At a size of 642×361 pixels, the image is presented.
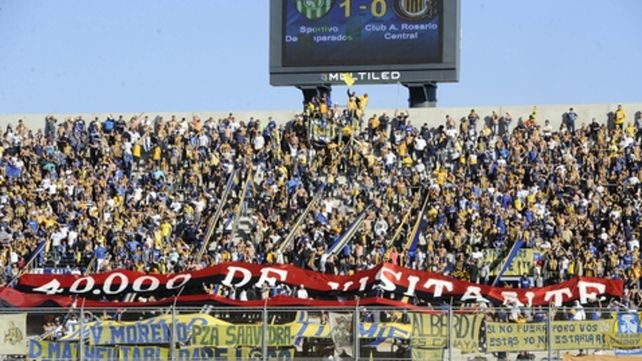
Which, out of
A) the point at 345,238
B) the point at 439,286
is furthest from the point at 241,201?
the point at 439,286

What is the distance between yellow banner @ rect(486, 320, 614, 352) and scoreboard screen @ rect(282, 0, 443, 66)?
1665cm

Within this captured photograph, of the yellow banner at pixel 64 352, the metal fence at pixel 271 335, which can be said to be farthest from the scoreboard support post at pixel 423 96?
the yellow banner at pixel 64 352

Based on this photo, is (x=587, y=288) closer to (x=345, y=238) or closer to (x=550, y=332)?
(x=550, y=332)

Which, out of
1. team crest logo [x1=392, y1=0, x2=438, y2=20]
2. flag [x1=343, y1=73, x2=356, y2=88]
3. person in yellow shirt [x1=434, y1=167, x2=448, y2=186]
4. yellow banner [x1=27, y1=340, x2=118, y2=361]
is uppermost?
team crest logo [x1=392, y1=0, x2=438, y2=20]

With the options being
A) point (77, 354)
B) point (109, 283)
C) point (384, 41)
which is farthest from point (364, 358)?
point (384, 41)

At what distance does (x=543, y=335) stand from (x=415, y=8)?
17.7 meters

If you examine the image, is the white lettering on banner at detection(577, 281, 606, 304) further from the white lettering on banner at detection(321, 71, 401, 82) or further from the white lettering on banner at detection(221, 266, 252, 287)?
the white lettering on banner at detection(321, 71, 401, 82)

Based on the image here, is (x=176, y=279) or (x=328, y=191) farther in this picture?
(x=328, y=191)

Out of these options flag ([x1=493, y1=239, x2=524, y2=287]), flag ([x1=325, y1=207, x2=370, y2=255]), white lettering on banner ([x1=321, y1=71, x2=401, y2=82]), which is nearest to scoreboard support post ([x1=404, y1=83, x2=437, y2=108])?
white lettering on banner ([x1=321, y1=71, x2=401, y2=82])

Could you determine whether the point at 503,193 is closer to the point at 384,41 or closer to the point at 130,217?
the point at 384,41

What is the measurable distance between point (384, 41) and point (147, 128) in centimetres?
690

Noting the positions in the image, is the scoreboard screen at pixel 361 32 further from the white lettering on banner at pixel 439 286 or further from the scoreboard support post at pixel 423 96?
the white lettering on banner at pixel 439 286

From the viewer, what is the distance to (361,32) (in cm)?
4191

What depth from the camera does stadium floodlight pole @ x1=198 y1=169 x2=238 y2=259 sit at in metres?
37.6
